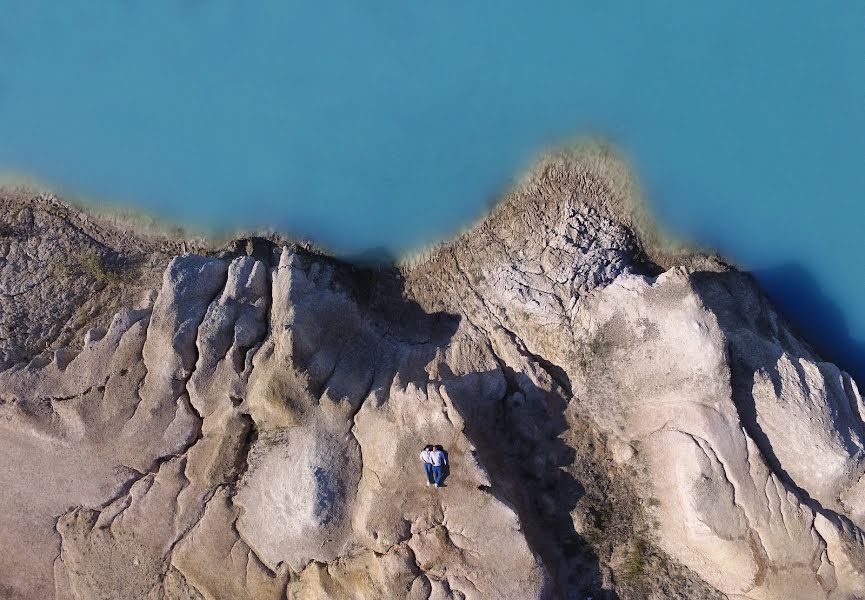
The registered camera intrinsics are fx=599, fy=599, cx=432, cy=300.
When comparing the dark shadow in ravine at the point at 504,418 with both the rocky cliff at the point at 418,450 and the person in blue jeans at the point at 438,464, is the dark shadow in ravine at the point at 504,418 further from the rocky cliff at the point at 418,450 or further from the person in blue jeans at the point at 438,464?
the person in blue jeans at the point at 438,464

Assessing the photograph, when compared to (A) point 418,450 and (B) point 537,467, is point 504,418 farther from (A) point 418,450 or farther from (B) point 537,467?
(A) point 418,450

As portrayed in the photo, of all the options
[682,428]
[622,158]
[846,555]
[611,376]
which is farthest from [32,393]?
[846,555]

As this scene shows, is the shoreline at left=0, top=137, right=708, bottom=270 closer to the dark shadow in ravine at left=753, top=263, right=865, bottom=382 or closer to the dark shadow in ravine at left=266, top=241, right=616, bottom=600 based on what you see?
the dark shadow in ravine at left=753, top=263, right=865, bottom=382

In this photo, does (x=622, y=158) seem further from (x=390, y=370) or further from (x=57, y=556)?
(x=57, y=556)

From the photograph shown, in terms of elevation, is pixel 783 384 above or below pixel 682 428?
above

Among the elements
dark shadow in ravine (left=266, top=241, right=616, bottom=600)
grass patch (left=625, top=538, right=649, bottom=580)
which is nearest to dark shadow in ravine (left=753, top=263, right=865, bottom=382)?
dark shadow in ravine (left=266, top=241, right=616, bottom=600)

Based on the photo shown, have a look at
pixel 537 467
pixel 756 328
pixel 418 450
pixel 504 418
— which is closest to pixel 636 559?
pixel 537 467
